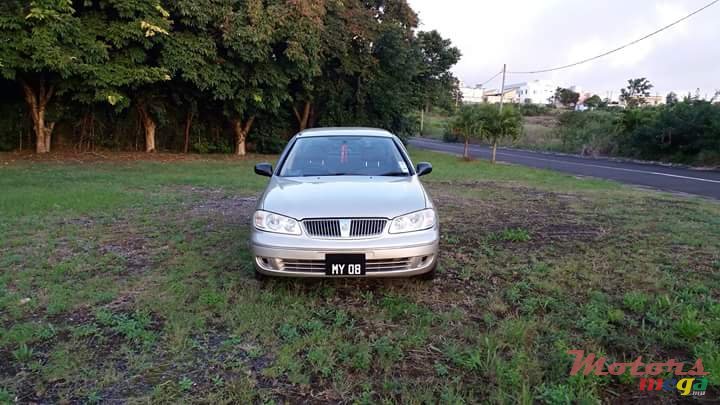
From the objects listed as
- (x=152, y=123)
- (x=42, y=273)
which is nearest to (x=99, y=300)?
(x=42, y=273)

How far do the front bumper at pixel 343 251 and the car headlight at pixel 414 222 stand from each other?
5cm

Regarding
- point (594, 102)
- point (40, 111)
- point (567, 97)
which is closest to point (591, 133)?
point (40, 111)

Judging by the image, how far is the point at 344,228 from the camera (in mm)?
3428

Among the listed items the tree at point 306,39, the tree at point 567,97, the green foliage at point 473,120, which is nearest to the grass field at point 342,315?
the tree at point 306,39

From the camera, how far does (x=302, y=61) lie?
49.0ft

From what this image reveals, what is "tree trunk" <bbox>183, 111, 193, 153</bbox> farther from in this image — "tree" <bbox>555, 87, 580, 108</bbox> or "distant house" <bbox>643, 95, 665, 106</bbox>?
"tree" <bbox>555, 87, 580, 108</bbox>

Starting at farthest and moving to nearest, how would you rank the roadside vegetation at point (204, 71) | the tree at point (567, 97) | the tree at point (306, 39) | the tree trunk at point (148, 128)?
the tree at point (567, 97)
the tree trunk at point (148, 128)
the tree at point (306, 39)
the roadside vegetation at point (204, 71)

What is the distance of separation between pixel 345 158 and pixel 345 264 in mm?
1583

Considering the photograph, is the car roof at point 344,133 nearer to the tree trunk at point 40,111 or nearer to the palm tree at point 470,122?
the tree trunk at point 40,111

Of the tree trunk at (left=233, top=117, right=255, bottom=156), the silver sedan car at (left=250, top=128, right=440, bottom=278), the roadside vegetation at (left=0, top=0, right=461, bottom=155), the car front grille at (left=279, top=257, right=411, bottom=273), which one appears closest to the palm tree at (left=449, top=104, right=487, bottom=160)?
the roadside vegetation at (left=0, top=0, right=461, bottom=155)

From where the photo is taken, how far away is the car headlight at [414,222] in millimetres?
3516

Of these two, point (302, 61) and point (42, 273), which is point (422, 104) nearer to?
point (302, 61)

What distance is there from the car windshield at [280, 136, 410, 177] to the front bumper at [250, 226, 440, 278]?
1.10 meters

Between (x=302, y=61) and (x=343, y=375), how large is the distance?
45.2 feet
